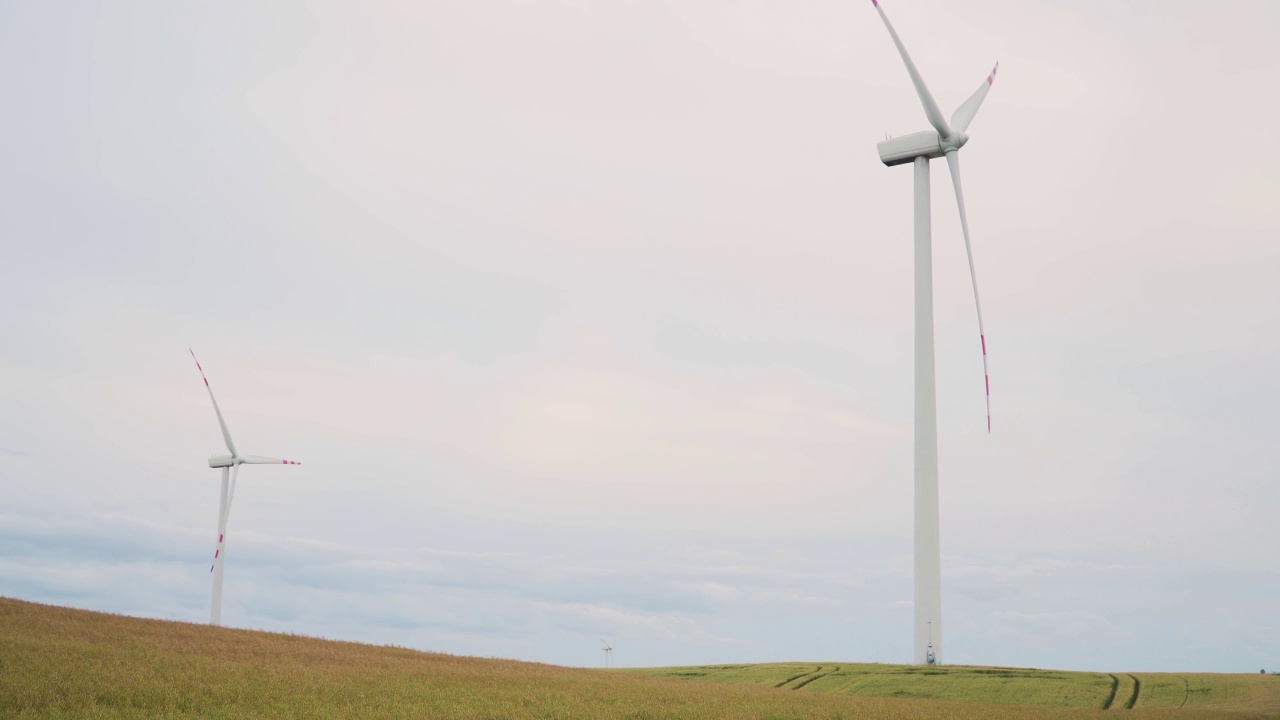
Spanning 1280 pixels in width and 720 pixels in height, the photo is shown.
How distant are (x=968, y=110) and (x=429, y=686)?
41942 mm

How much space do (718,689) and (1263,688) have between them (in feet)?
68.9

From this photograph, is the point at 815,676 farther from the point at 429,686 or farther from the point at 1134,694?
the point at 429,686

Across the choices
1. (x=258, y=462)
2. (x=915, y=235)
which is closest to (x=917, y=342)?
(x=915, y=235)

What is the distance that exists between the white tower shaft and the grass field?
8.75 ft

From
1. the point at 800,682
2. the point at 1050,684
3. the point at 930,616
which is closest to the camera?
the point at 1050,684

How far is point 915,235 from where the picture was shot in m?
52.3

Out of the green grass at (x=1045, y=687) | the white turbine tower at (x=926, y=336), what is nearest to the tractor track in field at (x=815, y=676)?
the green grass at (x=1045, y=687)

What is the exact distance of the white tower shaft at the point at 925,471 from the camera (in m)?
46.1

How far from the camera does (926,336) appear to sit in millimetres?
49688

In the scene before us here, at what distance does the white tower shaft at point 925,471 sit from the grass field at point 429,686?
267 centimetres

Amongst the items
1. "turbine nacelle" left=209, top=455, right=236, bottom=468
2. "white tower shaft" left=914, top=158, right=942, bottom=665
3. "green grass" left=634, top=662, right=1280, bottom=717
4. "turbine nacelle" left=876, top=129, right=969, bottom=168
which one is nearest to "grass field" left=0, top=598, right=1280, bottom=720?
"green grass" left=634, top=662, right=1280, bottom=717

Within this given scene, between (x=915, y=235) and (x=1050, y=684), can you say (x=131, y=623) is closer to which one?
(x=1050, y=684)

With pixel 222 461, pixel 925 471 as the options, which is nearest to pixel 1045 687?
pixel 925 471

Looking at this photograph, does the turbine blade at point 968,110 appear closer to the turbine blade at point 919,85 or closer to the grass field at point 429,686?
the turbine blade at point 919,85
